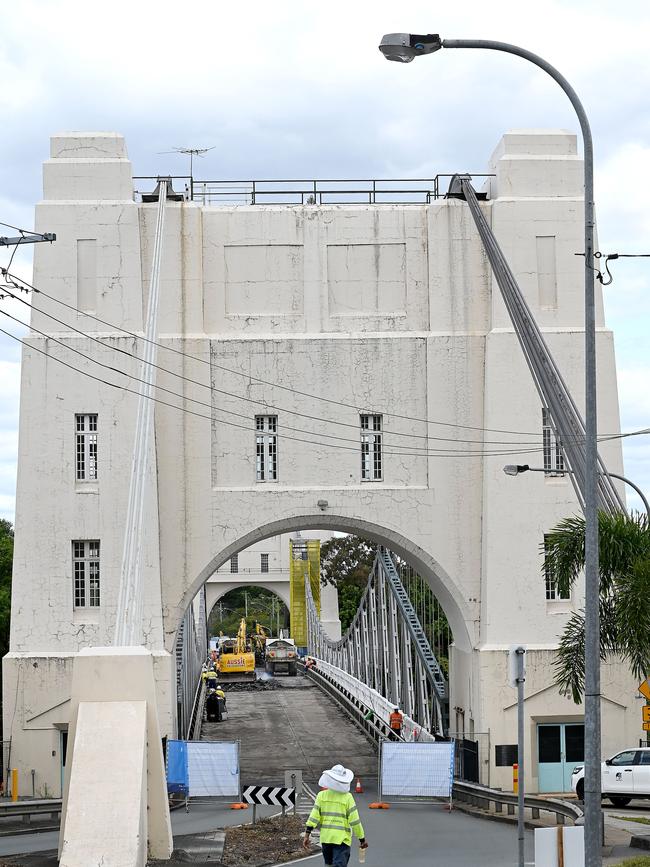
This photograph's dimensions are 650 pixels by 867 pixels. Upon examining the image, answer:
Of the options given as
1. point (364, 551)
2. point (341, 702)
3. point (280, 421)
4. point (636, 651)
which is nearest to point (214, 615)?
point (364, 551)

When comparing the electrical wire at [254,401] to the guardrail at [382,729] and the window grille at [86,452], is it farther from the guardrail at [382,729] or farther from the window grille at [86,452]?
the guardrail at [382,729]

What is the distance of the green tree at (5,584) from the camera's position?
38.0 metres

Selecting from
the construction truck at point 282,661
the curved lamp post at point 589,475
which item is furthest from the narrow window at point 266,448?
the construction truck at point 282,661

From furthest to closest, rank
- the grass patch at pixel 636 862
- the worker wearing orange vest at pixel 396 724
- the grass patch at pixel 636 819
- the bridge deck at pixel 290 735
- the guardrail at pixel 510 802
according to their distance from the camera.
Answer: the worker wearing orange vest at pixel 396 724, the bridge deck at pixel 290 735, the grass patch at pixel 636 819, the guardrail at pixel 510 802, the grass patch at pixel 636 862

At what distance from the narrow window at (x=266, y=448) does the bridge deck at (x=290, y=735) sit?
6.95m

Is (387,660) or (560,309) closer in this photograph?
(560,309)

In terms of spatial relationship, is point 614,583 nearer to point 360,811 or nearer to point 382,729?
point 360,811

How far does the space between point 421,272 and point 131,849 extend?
18666 millimetres

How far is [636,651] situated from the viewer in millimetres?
18266

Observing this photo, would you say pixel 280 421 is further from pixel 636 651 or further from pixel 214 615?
pixel 214 615

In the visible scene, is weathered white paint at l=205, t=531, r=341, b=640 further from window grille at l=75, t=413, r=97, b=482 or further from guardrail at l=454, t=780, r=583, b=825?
guardrail at l=454, t=780, r=583, b=825

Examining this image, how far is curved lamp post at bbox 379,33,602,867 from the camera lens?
13.5m

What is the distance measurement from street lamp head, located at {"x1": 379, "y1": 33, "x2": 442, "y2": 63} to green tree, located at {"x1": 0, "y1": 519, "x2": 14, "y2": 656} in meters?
27.4

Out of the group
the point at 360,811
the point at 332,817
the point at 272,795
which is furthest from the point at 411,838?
Result: the point at 332,817
